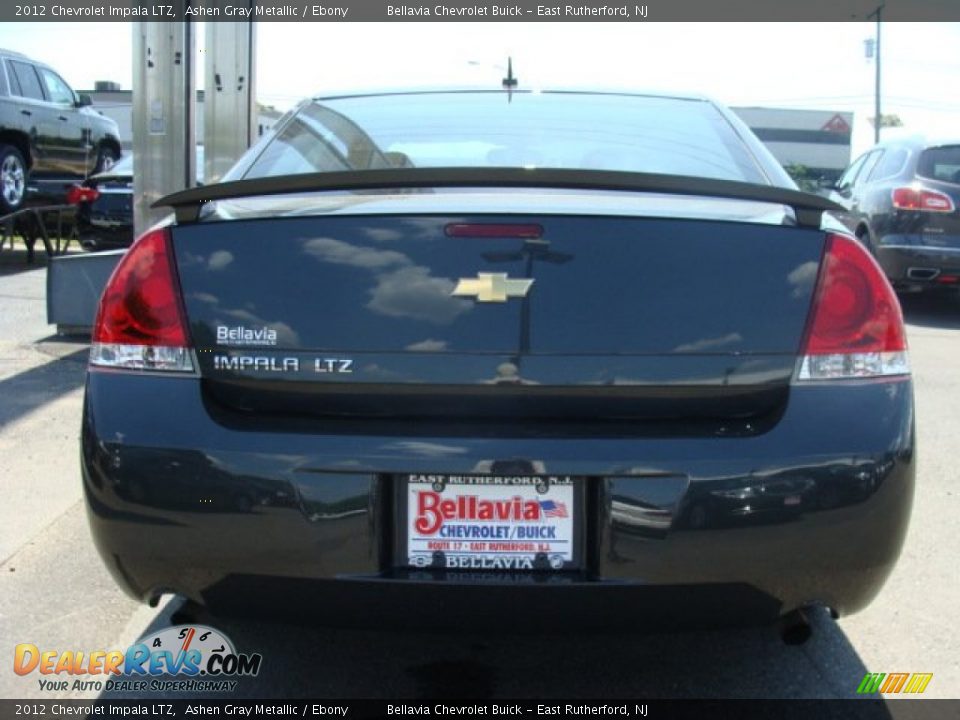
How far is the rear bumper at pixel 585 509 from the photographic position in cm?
226

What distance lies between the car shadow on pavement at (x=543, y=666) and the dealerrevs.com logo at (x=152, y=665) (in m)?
0.04

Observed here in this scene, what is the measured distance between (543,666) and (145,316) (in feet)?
4.64

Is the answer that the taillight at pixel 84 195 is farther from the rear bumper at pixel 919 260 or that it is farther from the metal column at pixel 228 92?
the rear bumper at pixel 919 260

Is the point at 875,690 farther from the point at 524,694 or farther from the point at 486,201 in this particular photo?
the point at 486,201

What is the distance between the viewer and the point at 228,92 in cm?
801

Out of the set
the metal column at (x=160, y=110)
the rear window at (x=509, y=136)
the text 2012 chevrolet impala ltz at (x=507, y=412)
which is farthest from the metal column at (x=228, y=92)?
the text 2012 chevrolet impala ltz at (x=507, y=412)

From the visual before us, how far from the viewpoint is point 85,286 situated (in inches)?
293

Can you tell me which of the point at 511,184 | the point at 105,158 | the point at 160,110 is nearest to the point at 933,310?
the point at 160,110

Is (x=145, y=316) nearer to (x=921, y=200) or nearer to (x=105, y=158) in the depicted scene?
(x=921, y=200)

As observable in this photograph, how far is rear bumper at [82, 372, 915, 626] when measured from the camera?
2.26 metres

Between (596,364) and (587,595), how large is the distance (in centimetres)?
49

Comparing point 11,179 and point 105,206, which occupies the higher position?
point 11,179

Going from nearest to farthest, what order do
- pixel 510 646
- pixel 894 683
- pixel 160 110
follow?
pixel 894 683
pixel 510 646
pixel 160 110

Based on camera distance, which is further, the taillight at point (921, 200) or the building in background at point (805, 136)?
the building in background at point (805, 136)
